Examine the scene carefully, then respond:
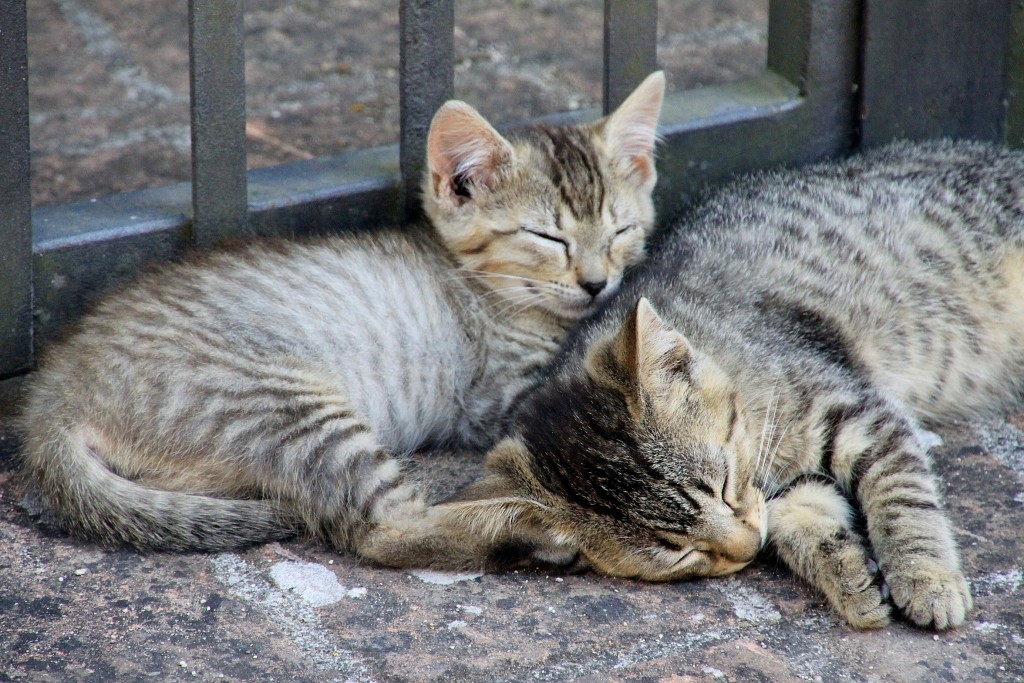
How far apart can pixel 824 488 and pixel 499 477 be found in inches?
32.5

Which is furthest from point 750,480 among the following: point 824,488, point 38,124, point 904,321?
point 38,124

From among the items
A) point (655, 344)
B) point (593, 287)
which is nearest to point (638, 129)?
point (593, 287)

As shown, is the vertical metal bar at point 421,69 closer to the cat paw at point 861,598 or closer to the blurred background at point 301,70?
the blurred background at point 301,70

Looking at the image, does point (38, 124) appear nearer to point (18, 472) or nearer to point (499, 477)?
point (18, 472)

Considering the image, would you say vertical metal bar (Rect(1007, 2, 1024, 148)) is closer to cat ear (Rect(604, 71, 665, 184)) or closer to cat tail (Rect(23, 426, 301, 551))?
cat ear (Rect(604, 71, 665, 184))

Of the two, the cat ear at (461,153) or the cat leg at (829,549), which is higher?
the cat ear at (461,153)

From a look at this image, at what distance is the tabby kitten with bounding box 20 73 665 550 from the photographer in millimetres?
2689

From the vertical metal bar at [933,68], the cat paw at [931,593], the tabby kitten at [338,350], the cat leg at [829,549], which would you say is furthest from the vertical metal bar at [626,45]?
the cat paw at [931,593]

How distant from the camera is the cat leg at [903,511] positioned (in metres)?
2.40

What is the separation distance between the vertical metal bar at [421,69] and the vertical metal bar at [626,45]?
0.49 metres

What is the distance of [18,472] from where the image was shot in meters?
2.86

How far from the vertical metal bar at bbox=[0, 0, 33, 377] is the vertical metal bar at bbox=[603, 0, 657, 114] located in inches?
62.3

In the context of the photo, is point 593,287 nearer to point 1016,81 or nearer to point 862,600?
point 862,600

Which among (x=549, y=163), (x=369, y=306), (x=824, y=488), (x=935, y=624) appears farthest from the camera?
(x=549, y=163)
